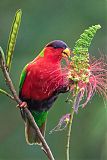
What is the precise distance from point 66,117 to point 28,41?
5.43m

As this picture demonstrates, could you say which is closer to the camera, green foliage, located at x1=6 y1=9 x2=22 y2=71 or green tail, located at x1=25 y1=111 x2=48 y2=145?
green foliage, located at x1=6 y1=9 x2=22 y2=71

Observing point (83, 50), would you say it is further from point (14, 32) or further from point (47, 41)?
point (47, 41)

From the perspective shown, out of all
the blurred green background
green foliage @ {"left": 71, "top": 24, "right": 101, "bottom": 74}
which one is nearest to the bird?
green foliage @ {"left": 71, "top": 24, "right": 101, "bottom": 74}

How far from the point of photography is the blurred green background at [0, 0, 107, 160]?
5926 millimetres

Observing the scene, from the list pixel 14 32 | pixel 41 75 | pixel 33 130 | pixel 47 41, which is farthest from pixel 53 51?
pixel 47 41

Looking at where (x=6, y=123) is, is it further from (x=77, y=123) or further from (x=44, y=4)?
(x=44, y=4)

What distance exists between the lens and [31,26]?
696 centimetres

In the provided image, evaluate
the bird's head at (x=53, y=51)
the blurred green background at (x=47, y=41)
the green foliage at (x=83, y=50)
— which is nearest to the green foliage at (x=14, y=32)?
the green foliage at (x=83, y=50)

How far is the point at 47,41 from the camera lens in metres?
6.50

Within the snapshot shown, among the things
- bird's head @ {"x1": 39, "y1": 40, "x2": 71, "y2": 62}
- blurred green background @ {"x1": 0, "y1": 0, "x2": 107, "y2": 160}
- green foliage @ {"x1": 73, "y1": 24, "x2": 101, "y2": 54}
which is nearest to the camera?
green foliage @ {"x1": 73, "y1": 24, "x2": 101, "y2": 54}

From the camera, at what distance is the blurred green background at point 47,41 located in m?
5.93

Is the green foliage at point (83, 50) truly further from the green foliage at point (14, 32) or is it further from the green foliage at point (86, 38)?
the green foliage at point (14, 32)

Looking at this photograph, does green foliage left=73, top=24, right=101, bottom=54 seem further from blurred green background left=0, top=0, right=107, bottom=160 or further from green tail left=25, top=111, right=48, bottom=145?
blurred green background left=0, top=0, right=107, bottom=160

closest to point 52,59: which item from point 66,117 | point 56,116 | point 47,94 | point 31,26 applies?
point 47,94
